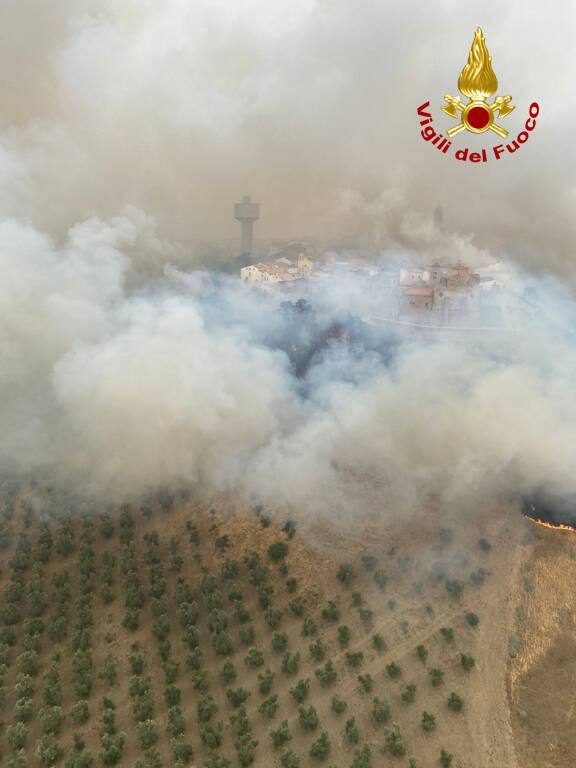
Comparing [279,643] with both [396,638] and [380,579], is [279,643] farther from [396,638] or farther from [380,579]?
[380,579]

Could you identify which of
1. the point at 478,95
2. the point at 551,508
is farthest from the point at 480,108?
the point at 551,508

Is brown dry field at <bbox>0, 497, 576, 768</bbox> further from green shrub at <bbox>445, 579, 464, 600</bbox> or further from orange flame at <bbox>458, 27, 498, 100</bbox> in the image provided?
orange flame at <bbox>458, 27, 498, 100</bbox>

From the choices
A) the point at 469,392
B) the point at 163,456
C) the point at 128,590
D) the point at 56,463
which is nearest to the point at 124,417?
the point at 163,456

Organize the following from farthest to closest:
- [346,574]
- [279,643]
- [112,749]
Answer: [346,574]
[279,643]
[112,749]

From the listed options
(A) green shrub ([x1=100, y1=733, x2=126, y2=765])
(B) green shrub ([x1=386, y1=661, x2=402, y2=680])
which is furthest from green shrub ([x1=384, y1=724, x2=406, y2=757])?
(A) green shrub ([x1=100, y1=733, x2=126, y2=765])

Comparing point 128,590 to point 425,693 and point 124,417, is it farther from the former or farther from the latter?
point 425,693

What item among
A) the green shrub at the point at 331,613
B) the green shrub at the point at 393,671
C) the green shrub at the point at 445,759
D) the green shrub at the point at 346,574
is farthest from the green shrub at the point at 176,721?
the green shrub at the point at 445,759
